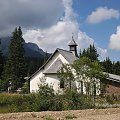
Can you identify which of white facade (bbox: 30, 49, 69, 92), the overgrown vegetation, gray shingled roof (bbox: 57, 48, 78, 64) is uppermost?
gray shingled roof (bbox: 57, 48, 78, 64)

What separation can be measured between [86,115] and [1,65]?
5357 cm

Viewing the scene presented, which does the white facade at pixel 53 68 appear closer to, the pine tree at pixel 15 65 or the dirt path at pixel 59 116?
the pine tree at pixel 15 65

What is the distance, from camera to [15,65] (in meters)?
71.1

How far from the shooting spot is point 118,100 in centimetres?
3628

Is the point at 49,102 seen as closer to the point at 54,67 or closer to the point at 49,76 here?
the point at 49,76

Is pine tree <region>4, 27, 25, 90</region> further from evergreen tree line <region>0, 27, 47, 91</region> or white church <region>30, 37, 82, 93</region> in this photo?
white church <region>30, 37, 82, 93</region>

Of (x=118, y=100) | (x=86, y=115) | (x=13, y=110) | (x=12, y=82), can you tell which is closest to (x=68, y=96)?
(x=13, y=110)

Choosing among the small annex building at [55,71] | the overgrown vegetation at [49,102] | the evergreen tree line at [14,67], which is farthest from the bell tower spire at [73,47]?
the overgrown vegetation at [49,102]

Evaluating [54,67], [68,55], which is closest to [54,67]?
[54,67]

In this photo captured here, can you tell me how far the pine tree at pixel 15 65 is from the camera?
69875 mm

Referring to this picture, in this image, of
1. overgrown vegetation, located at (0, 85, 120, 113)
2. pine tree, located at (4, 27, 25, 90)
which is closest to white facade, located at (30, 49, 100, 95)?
pine tree, located at (4, 27, 25, 90)

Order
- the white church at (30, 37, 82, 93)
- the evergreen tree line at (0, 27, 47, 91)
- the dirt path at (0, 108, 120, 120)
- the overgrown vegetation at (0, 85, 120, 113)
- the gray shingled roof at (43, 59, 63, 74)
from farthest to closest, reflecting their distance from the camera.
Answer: the evergreen tree line at (0, 27, 47, 91) < the gray shingled roof at (43, 59, 63, 74) < the white church at (30, 37, 82, 93) < the overgrown vegetation at (0, 85, 120, 113) < the dirt path at (0, 108, 120, 120)

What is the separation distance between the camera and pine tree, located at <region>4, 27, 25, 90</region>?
6988 cm

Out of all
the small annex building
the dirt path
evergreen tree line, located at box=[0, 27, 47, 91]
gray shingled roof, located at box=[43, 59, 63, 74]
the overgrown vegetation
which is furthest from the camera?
evergreen tree line, located at box=[0, 27, 47, 91]
